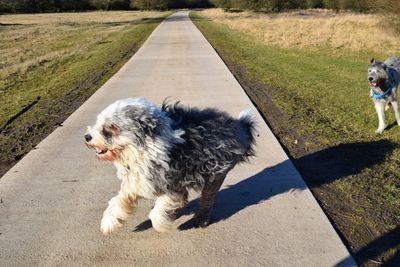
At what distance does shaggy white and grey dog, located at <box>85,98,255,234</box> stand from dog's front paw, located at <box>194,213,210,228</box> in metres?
0.01

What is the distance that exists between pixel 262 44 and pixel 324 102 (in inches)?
575

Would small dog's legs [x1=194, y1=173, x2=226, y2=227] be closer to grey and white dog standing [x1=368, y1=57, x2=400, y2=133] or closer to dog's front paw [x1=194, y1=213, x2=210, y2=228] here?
dog's front paw [x1=194, y1=213, x2=210, y2=228]

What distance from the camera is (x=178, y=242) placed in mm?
4707

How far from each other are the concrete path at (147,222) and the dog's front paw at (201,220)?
7cm

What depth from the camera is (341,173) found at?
6.35m

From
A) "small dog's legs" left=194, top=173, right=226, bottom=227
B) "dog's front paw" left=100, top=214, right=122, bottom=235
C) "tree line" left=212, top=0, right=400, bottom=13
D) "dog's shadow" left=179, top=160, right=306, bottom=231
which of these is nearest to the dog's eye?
"dog's front paw" left=100, top=214, right=122, bottom=235

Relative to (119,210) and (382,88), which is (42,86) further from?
(119,210)

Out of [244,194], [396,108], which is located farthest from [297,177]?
[396,108]

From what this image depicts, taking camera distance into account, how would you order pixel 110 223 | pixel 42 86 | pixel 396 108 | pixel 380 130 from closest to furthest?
pixel 110 223
pixel 380 130
pixel 396 108
pixel 42 86

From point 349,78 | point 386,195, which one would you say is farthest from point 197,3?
point 386,195

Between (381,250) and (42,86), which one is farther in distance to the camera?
(42,86)

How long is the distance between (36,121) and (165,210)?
20.4 feet

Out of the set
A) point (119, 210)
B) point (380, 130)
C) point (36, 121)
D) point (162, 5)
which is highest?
point (119, 210)

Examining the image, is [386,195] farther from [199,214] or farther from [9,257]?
[9,257]
